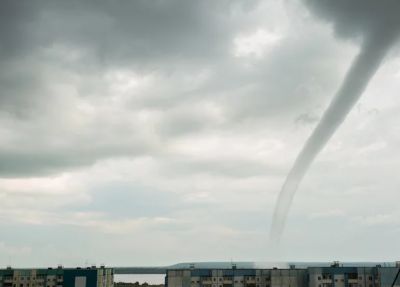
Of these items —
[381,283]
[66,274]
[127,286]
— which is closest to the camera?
[381,283]

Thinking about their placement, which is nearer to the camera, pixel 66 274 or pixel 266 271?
pixel 266 271

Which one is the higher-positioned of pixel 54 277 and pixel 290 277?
pixel 290 277

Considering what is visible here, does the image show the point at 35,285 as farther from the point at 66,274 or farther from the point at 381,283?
the point at 381,283

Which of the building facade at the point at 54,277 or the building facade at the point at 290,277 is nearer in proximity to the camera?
the building facade at the point at 290,277

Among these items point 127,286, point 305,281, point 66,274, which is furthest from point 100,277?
point 127,286

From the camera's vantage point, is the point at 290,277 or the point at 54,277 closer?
the point at 290,277
